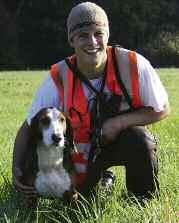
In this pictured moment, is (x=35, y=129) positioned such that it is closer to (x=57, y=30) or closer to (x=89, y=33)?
(x=89, y=33)

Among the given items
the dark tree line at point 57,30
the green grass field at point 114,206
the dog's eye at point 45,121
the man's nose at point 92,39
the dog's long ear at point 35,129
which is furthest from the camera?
the dark tree line at point 57,30

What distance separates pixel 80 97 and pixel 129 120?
413 mm

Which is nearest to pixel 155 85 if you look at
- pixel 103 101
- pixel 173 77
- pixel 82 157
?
pixel 103 101

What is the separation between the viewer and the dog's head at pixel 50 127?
16.4 feet

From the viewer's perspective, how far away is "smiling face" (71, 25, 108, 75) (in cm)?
530

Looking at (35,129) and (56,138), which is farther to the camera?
(35,129)

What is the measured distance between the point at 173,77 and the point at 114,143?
1699 centimetres

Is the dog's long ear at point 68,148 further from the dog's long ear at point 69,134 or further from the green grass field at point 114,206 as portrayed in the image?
the green grass field at point 114,206

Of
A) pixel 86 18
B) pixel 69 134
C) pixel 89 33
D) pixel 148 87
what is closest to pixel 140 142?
pixel 148 87

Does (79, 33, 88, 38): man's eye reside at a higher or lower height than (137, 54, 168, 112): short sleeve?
higher

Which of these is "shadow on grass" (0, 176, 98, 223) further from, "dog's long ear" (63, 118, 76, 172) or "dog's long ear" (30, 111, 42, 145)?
"dog's long ear" (30, 111, 42, 145)

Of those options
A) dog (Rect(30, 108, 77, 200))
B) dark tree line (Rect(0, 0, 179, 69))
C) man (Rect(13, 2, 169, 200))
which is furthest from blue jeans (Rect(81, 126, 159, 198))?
dark tree line (Rect(0, 0, 179, 69))

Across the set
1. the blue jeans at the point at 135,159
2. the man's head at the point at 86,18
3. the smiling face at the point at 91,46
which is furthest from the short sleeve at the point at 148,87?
the man's head at the point at 86,18

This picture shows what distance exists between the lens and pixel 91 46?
529cm
